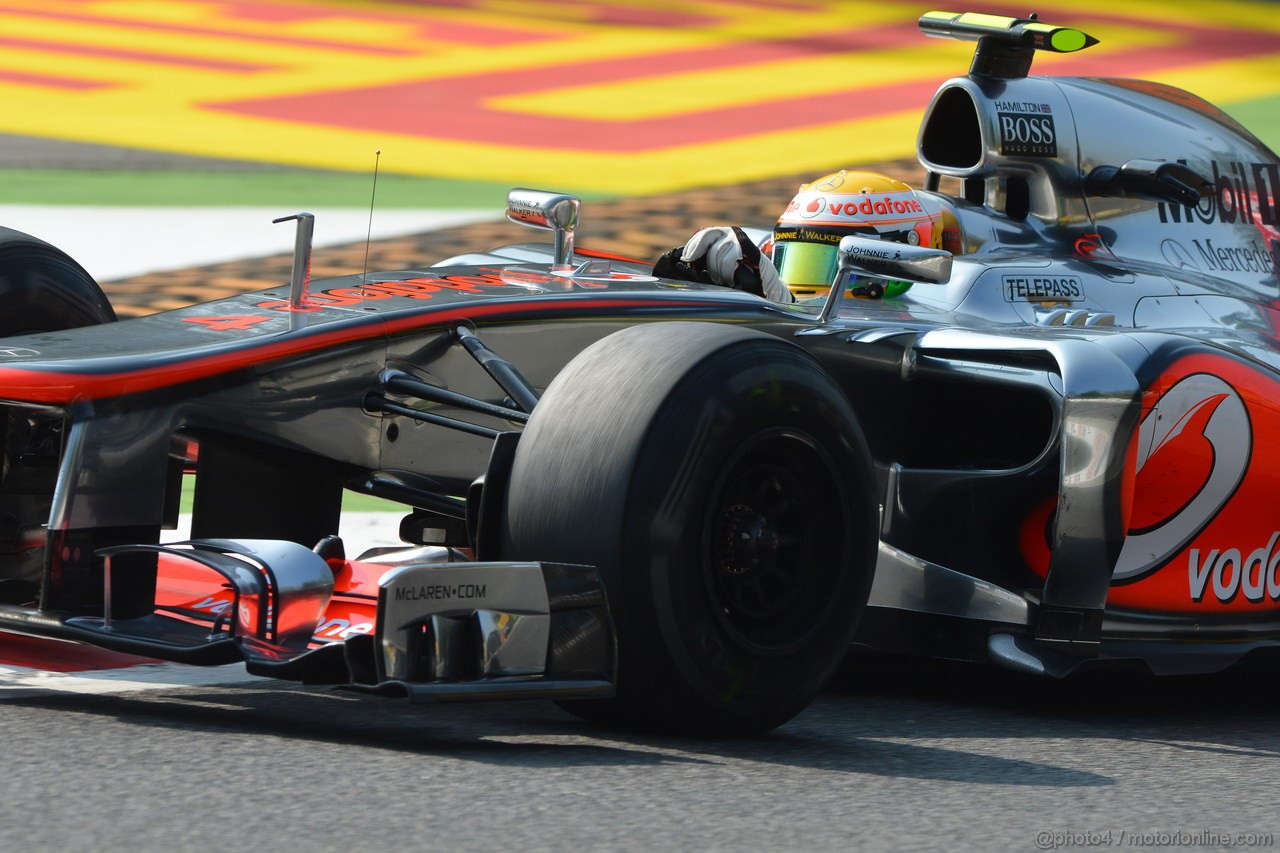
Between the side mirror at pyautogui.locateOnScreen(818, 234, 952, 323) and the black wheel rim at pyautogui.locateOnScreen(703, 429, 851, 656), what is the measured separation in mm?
869

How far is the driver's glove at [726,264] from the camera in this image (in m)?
5.33

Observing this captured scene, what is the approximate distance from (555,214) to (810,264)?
81 cm

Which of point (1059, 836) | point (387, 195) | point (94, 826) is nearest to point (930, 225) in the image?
point (1059, 836)

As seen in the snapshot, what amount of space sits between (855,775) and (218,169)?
1141cm

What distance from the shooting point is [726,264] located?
17.6 ft

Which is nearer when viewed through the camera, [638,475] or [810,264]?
[638,475]

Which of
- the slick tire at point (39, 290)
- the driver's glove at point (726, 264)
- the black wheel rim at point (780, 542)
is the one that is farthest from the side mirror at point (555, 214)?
the black wheel rim at point (780, 542)

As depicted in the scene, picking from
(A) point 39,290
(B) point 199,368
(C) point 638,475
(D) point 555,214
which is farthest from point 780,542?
(A) point 39,290

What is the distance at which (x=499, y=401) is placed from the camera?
466 cm

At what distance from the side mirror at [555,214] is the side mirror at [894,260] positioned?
2.73 feet

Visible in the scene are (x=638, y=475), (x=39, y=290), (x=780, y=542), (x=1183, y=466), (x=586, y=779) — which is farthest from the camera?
(x=39, y=290)

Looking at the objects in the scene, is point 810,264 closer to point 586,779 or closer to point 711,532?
point 711,532

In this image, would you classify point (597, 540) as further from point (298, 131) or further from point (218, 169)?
point (298, 131)

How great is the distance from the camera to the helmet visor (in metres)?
5.75
